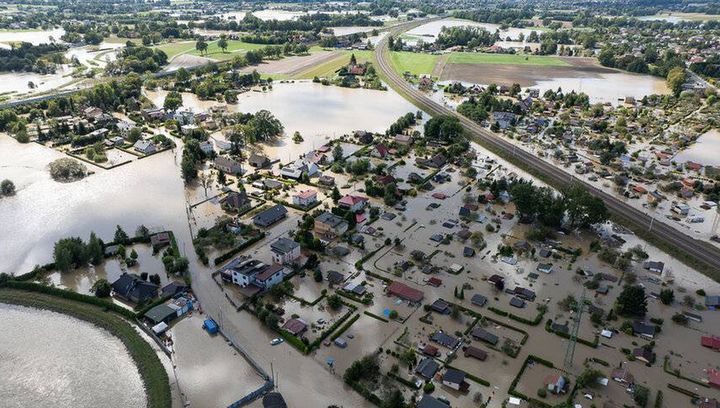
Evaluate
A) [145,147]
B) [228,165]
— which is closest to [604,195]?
[228,165]

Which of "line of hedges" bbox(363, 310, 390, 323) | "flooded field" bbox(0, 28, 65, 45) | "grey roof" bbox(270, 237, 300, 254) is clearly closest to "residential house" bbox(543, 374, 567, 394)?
"line of hedges" bbox(363, 310, 390, 323)

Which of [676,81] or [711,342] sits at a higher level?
[676,81]

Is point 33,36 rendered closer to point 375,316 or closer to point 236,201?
point 236,201

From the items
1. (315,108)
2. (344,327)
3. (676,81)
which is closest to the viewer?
(344,327)

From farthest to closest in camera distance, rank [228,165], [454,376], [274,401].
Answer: [228,165]
[454,376]
[274,401]

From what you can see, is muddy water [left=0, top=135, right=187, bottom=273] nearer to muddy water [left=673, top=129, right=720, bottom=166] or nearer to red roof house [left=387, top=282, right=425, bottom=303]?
red roof house [left=387, top=282, right=425, bottom=303]

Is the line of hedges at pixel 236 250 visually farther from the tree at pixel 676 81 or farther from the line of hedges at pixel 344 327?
the tree at pixel 676 81
